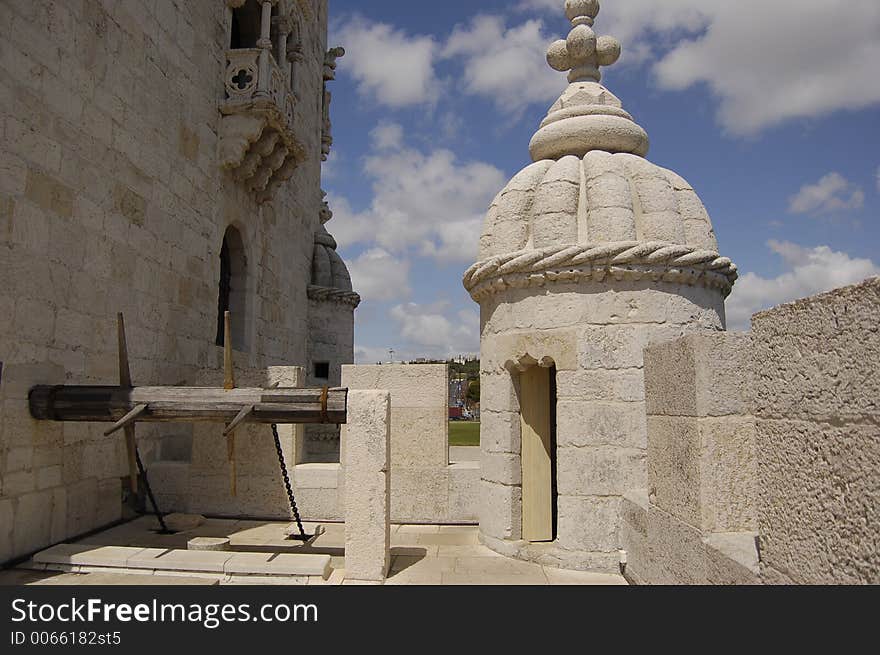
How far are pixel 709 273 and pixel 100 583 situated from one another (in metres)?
5.56

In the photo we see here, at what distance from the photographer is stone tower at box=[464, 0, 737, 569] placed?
17.5 ft

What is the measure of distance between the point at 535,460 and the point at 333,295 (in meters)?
9.89

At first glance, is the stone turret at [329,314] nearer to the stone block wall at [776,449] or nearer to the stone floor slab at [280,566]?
the stone floor slab at [280,566]

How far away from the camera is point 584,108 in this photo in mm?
6332

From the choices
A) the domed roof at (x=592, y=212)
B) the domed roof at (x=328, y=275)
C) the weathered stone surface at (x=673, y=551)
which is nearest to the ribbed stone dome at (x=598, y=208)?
the domed roof at (x=592, y=212)

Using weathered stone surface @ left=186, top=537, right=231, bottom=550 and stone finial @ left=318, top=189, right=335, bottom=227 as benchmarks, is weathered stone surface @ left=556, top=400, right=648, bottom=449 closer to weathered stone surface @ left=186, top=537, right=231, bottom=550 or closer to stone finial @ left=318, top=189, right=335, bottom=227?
weathered stone surface @ left=186, top=537, right=231, bottom=550

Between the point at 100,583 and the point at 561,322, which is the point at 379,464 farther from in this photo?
the point at 100,583

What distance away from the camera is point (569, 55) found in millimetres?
6613

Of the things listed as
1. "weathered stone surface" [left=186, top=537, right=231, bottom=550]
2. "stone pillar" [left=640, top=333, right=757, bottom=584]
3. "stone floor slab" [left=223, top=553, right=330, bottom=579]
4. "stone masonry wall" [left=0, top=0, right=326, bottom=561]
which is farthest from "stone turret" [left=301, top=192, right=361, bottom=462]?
"stone pillar" [left=640, top=333, right=757, bottom=584]

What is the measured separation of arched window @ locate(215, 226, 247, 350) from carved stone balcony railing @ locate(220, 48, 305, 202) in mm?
1092

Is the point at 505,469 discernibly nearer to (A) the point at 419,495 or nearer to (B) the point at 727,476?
(A) the point at 419,495

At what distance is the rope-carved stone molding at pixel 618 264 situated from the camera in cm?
532

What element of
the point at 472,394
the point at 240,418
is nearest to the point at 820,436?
the point at 240,418

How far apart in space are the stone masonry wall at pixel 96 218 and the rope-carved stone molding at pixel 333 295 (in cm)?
485
